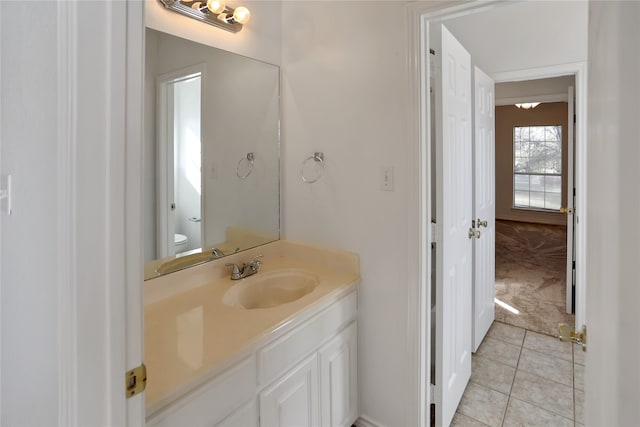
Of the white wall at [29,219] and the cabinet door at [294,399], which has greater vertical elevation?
the white wall at [29,219]

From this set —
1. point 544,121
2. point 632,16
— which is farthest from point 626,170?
point 544,121

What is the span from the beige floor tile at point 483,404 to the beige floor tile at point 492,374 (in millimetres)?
63

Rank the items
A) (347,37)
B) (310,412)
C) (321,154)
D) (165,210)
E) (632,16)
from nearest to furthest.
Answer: (632,16) < (310,412) < (165,210) < (347,37) < (321,154)

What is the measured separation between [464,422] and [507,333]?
127cm

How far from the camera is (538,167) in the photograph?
739 cm

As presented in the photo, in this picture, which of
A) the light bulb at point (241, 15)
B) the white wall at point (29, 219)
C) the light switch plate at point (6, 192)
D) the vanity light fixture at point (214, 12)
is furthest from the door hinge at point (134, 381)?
the light bulb at point (241, 15)

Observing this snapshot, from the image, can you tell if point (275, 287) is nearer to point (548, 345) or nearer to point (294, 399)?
point (294, 399)

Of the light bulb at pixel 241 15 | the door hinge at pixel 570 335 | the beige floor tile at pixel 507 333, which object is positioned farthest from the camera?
the beige floor tile at pixel 507 333

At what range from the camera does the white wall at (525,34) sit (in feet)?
7.86

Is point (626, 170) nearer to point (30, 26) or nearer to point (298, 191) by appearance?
point (30, 26)

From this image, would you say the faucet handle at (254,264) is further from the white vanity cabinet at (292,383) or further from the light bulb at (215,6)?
the light bulb at (215,6)

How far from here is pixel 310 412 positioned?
150 centimetres

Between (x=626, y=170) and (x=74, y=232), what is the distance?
31.8 inches

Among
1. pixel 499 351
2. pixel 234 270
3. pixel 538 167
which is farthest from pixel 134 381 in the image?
pixel 538 167
